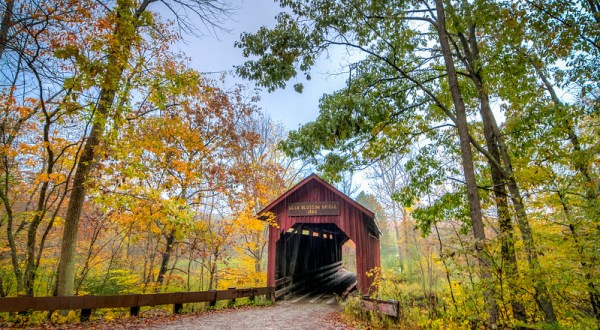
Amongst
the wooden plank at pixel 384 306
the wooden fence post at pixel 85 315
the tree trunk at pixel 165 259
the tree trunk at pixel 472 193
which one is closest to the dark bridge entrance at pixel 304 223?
the wooden plank at pixel 384 306

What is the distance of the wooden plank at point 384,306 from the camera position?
569 cm

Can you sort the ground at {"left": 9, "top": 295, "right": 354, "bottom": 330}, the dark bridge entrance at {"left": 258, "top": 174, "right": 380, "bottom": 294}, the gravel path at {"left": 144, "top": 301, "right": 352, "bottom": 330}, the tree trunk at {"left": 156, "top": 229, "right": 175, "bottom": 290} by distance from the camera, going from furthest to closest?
1. the tree trunk at {"left": 156, "top": 229, "right": 175, "bottom": 290}
2. the dark bridge entrance at {"left": 258, "top": 174, "right": 380, "bottom": 294}
3. the gravel path at {"left": 144, "top": 301, "right": 352, "bottom": 330}
4. the ground at {"left": 9, "top": 295, "right": 354, "bottom": 330}

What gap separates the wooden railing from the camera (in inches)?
167

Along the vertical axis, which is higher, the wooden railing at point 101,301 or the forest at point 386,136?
the forest at point 386,136

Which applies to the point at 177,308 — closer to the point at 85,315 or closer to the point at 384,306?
the point at 85,315

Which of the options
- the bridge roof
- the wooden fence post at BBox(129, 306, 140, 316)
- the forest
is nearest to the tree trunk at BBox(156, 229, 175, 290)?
the forest

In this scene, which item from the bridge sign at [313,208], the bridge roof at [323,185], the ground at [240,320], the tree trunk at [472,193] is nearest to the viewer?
the tree trunk at [472,193]

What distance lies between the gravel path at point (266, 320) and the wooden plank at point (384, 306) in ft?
2.30

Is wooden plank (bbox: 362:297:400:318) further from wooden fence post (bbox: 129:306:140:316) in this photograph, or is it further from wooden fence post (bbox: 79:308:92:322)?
wooden fence post (bbox: 79:308:92:322)

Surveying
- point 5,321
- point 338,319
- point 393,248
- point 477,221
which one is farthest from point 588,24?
point 393,248

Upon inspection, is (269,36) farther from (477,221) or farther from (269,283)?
(269,283)

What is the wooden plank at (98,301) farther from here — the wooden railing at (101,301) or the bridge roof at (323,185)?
the bridge roof at (323,185)

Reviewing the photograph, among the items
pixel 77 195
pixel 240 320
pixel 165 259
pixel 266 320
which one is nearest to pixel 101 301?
pixel 77 195

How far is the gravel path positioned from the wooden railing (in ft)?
1.99
